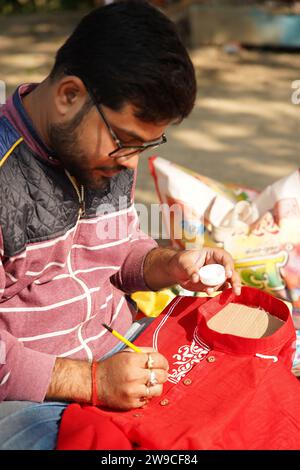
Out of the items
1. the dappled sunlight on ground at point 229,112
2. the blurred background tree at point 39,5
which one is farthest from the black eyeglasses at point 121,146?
the blurred background tree at point 39,5

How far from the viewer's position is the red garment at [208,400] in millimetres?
1581

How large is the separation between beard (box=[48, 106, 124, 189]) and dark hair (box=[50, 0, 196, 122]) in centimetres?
10

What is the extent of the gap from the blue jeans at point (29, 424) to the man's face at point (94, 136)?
0.60m

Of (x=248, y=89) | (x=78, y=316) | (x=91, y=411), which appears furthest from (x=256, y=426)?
(x=248, y=89)

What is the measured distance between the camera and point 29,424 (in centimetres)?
166

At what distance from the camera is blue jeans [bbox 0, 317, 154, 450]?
161cm

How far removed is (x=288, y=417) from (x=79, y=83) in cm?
97

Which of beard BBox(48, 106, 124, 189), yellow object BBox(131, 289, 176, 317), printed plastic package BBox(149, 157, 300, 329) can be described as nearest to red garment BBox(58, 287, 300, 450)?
beard BBox(48, 106, 124, 189)

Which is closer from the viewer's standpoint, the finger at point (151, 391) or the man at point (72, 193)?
the man at point (72, 193)

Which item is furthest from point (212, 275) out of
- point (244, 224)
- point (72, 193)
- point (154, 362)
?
point (244, 224)

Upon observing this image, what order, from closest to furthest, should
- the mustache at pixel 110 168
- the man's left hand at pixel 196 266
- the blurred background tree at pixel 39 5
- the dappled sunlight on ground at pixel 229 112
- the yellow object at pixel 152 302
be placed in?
the mustache at pixel 110 168 → the man's left hand at pixel 196 266 → the yellow object at pixel 152 302 → the dappled sunlight on ground at pixel 229 112 → the blurred background tree at pixel 39 5

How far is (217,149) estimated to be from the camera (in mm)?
4570

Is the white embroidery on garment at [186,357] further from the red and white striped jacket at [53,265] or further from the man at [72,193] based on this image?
the red and white striped jacket at [53,265]

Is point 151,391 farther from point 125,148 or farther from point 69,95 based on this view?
point 69,95
